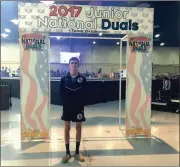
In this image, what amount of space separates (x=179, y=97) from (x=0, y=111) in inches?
231

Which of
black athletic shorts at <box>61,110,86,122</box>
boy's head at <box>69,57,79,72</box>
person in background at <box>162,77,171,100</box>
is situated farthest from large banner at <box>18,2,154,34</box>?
person in background at <box>162,77,171,100</box>

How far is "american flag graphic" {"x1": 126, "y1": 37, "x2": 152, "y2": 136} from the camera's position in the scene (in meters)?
4.80

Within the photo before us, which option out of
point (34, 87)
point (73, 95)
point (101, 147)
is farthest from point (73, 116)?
point (34, 87)

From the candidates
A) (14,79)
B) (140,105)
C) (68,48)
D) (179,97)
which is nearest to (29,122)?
(140,105)

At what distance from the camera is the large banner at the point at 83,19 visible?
4.38 meters

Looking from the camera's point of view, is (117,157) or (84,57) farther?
(84,57)

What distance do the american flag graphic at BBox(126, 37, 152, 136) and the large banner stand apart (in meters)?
0.35

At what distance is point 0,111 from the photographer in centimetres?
809

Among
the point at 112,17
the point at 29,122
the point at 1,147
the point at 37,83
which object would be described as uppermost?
the point at 112,17

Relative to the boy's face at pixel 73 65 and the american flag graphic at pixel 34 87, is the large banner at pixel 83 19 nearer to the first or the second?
the american flag graphic at pixel 34 87

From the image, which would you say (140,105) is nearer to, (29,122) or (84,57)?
(29,122)

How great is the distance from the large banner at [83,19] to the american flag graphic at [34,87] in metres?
0.27

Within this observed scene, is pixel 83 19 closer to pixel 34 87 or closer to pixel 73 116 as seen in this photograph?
pixel 34 87

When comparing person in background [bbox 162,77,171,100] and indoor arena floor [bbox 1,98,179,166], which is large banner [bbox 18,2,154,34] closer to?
indoor arena floor [bbox 1,98,179,166]
